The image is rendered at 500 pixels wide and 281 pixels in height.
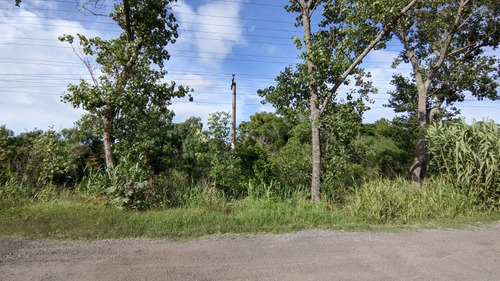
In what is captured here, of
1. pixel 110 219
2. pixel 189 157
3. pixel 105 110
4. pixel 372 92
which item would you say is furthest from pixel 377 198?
pixel 189 157

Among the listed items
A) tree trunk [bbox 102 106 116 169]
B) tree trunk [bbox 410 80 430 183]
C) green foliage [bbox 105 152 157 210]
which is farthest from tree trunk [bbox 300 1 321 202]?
tree trunk [bbox 102 106 116 169]

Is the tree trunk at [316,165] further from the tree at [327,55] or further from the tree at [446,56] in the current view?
the tree at [446,56]

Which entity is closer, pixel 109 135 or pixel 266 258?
pixel 266 258

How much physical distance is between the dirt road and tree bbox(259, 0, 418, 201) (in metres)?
2.98

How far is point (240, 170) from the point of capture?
26.7 ft

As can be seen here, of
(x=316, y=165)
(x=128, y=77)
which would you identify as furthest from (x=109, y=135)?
(x=316, y=165)

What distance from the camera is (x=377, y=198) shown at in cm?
667

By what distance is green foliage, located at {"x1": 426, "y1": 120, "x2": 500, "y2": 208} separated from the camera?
23.4ft

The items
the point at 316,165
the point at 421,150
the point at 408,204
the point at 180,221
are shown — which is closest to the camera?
the point at 180,221

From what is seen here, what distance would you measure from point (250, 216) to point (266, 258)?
5.89 feet

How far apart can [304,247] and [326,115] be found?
393cm

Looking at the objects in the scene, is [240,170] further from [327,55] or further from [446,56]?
[446,56]

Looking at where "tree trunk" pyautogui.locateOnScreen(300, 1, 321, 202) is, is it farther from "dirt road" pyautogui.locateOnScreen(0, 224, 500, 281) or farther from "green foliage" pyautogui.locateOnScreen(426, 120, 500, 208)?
"green foliage" pyautogui.locateOnScreen(426, 120, 500, 208)

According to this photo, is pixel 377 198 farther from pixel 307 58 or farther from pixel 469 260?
pixel 307 58
